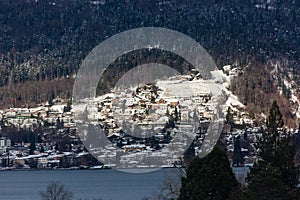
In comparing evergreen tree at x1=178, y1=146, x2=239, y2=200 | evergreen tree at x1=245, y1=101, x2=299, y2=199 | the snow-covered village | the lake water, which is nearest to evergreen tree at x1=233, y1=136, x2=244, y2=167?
the snow-covered village

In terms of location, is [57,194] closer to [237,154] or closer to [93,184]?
[93,184]

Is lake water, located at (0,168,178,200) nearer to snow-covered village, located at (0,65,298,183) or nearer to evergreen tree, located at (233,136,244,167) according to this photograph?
snow-covered village, located at (0,65,298,183)

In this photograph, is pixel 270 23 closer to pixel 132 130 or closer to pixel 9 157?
pixel 132 130

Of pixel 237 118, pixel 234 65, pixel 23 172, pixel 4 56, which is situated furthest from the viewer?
pixel 4 56

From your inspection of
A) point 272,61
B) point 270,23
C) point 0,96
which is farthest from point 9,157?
point 270,23

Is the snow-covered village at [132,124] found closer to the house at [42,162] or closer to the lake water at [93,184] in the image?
the house at [42,162]

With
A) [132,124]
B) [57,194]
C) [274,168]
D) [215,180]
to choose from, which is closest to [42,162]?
[132,124]
